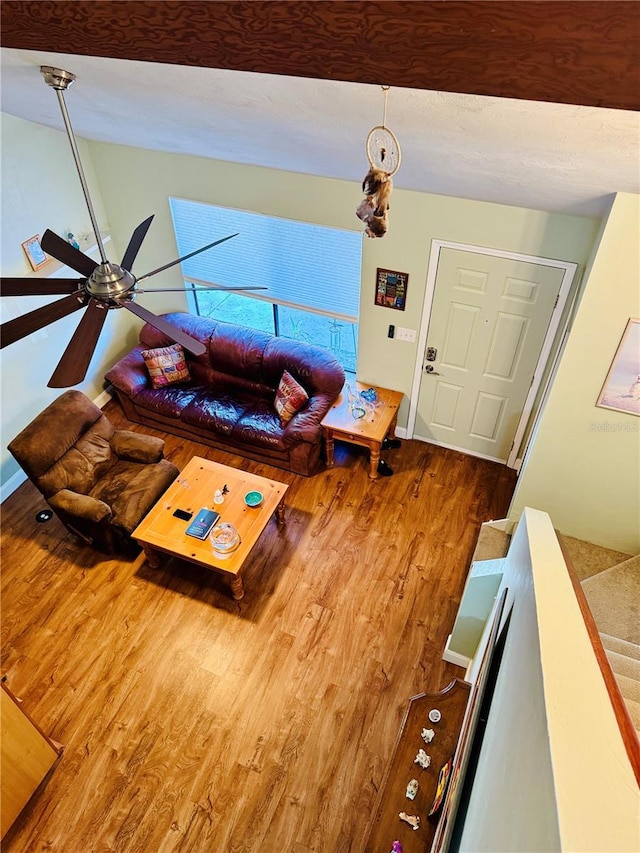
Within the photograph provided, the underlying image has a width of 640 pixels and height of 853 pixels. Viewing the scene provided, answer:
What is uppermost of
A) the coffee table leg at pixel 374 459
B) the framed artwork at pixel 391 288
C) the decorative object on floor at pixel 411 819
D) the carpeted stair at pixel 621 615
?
the framed artwork at pixel 391 288

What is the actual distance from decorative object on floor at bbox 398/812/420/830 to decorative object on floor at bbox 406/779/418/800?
0.21 ft

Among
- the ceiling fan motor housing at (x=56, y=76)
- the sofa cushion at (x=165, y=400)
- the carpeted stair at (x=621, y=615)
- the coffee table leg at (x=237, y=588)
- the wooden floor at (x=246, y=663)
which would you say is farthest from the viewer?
the sofa cushion at (x=165, y=400)

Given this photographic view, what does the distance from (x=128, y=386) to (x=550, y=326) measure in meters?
3.62

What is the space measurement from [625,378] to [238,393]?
3.30 meters

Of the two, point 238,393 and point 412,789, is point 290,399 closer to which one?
point 238,393

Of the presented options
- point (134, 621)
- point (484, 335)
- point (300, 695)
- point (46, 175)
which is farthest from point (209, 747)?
point (46, 175)

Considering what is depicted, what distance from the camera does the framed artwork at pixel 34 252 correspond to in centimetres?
443

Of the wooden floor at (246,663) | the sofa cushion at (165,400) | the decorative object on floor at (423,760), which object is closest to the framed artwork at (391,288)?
the wooden floor at (246,663)

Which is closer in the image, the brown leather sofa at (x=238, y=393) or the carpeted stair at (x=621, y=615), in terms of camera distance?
the carpeted stair at (x=621, y=615)

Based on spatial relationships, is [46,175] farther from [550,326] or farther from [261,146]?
[550,326]

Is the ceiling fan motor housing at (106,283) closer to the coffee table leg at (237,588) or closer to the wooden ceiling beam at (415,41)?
the wooden ceiling beam at (415,41)

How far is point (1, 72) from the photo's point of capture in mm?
2783

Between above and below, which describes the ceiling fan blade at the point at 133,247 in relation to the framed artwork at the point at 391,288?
above

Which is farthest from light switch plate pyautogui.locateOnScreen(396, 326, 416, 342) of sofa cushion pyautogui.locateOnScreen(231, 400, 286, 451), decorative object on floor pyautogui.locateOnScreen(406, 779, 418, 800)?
decorative object on floor pyautogui.locateOnScreen(406, 779, 418, 800)
